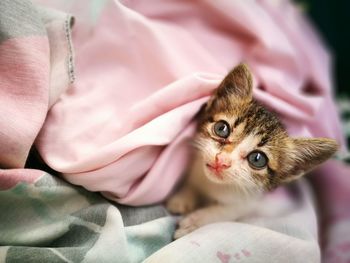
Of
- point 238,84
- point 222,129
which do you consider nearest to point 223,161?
point 222,129

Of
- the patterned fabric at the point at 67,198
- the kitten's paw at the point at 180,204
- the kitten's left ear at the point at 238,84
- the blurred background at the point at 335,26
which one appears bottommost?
the kitten's paw at the point at 180,204

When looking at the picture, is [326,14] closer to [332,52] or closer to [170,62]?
[332,52]

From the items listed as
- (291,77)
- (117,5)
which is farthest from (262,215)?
(117,5)

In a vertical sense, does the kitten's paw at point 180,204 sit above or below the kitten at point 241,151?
below

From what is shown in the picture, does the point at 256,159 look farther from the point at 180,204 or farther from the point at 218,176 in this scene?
the point at 180,204

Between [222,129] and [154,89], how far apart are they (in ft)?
0.79

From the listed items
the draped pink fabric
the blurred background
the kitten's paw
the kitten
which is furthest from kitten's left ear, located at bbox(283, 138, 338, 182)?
the blurred background

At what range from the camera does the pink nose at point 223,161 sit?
39.6 inches

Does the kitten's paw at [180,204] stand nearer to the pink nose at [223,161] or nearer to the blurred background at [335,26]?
the pink nose at [223,161]

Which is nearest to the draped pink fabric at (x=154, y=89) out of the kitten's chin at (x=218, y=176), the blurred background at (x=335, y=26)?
the kitten's chin at (x=218, y=176)

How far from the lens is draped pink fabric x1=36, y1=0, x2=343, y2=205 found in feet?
3.18

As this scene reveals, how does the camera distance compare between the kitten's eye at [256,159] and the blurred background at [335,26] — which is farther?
the blurred background at [335,26]

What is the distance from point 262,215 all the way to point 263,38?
1.87 feet

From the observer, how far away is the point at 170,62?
1.09m
